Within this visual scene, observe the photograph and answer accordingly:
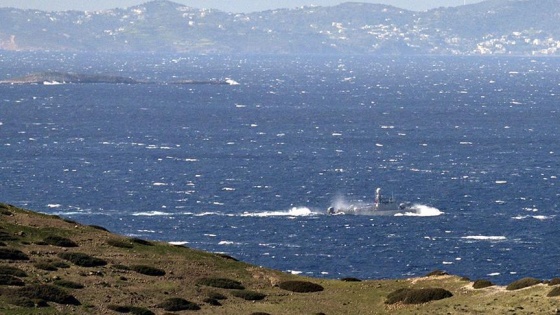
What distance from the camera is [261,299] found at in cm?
5372

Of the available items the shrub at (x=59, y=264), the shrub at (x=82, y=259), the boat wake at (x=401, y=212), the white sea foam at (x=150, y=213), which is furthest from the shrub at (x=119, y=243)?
the boat wake at (x=401, y=212)

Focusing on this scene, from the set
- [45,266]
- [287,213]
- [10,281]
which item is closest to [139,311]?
[10,281]

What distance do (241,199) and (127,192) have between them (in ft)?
51.6

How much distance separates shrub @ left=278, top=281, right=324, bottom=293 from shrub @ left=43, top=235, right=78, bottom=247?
11.3 metres

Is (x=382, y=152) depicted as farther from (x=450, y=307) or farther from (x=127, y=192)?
(x=450, y=307)

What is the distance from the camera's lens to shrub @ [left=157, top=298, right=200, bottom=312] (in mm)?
50219

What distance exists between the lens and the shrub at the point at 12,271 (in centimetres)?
5134

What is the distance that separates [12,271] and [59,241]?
7.93 metres

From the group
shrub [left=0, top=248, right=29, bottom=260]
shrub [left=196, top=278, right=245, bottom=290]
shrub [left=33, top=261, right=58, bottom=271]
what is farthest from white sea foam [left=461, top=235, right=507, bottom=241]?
shrub [left=33, top=261, right=58, bottom=271]

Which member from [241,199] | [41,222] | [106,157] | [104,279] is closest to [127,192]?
[241,199]

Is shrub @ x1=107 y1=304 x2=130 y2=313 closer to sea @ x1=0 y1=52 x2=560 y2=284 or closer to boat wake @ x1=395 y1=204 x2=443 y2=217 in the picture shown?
sea @ x1=0 y1=52 x2=560 y2=284

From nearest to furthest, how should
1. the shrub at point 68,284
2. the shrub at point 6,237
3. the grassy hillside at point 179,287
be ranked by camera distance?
the grassy hillside at point 179,287
the shrub at point 68,284
the shrub at point 6,237

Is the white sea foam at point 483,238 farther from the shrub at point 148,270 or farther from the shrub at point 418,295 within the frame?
the shrub at point 148,270

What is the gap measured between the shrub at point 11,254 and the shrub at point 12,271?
8.48ft
